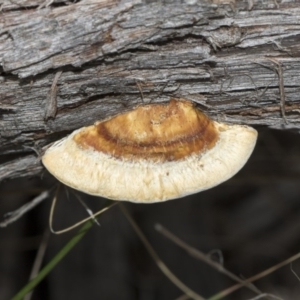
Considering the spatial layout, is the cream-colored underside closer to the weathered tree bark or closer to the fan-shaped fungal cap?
the fan-shaped fungal cap

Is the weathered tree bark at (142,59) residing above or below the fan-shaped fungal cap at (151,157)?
above

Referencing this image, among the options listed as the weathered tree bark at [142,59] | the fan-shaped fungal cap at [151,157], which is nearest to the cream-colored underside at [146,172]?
the fan-shaped fungal cap at [151,157]

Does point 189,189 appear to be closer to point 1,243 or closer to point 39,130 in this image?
point 39,130

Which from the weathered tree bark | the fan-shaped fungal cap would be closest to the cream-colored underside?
the fan-shaped fungal cap

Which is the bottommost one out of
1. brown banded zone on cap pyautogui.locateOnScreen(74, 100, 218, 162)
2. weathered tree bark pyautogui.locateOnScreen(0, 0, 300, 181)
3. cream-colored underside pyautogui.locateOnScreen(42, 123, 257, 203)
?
cream-colored underside pyautogui.locateOnScreen(42, 123, 257, 203)

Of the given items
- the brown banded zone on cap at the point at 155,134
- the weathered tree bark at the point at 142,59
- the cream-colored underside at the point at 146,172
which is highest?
the weathered tree bark at the point at 142,59

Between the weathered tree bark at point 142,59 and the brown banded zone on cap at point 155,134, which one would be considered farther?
the brown banded zone on cap at point 155,134

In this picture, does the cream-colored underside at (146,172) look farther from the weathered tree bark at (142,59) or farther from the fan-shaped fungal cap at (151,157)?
the weathered tree bark at (142,59)

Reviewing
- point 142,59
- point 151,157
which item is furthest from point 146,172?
point 142,59
